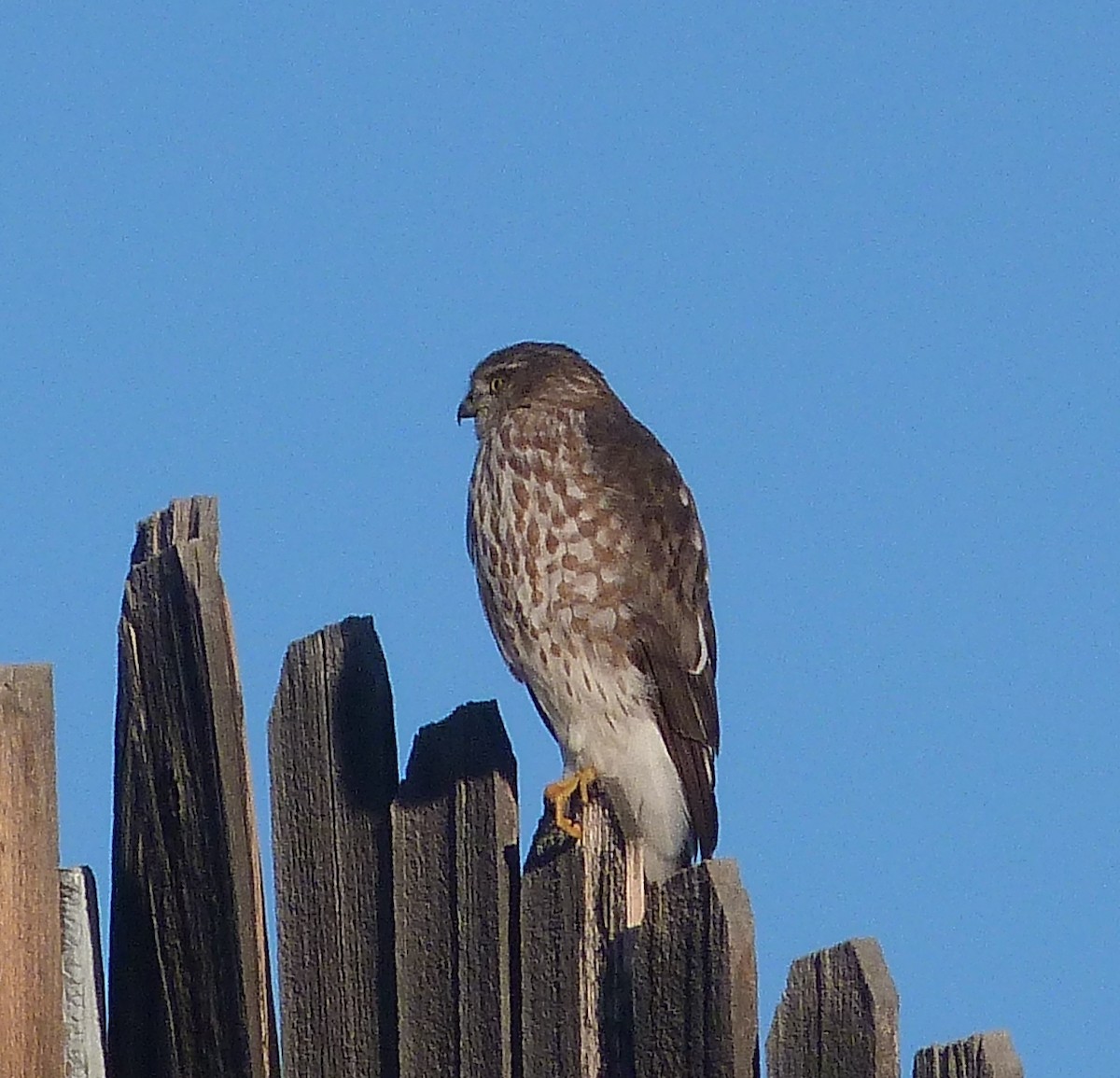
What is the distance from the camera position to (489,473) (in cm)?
534

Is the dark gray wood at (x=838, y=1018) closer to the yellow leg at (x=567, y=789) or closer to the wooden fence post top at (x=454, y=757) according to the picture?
the wooden fence post top at (x=454, y=757)

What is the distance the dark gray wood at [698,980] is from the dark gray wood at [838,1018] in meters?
0.05

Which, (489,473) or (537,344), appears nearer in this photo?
(489,473)

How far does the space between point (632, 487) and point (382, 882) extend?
2562 mm

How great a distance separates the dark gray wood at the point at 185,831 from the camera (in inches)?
109

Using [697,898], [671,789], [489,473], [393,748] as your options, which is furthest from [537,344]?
[697,898]

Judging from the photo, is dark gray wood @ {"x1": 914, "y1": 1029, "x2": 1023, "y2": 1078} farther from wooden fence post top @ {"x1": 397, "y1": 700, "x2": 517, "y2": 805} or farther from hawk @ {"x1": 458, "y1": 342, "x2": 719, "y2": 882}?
hawk @ {"x1": 458, "y1": 342, "x2": 719, "y2": 882}

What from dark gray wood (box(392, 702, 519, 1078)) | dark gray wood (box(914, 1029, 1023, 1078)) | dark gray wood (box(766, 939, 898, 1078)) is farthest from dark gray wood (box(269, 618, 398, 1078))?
dark gray wood (box(914, 1029, 1023, 1078))

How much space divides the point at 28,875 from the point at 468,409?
333cm

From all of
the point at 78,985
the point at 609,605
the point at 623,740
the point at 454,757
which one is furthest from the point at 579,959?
the point at 623,740

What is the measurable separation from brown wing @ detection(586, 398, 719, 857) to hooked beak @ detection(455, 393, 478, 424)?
0.54 metres

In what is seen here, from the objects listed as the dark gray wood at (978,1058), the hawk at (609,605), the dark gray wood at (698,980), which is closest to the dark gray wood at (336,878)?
the dark gray wood at (698,980)

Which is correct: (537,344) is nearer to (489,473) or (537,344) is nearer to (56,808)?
(489,473)

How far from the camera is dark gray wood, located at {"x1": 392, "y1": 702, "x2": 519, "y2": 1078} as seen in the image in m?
2.72
